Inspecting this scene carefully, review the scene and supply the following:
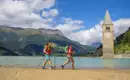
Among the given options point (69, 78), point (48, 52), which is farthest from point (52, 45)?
point (69, 78)

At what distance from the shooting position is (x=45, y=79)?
623 inches

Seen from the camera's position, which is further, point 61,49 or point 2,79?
point 61,49

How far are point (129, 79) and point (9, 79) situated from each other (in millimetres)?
7126

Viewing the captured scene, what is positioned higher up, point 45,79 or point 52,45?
point 52,45

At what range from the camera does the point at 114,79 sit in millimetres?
16672

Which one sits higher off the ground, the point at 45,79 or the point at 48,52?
the point at 48,52

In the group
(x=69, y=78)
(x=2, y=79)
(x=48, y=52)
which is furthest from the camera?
(x=48, y=52)

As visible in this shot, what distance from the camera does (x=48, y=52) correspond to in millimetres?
25391

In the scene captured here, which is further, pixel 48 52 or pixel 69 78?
pixel 48 52

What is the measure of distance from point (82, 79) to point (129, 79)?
2967 mm

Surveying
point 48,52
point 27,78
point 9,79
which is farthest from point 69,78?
point 48,52

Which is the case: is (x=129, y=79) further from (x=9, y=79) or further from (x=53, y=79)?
(x=9, y=79)

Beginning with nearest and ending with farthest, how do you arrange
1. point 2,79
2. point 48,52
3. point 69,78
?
point 2,79, point 69,78, point 48,52

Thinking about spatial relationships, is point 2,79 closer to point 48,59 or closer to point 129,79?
point 129,79
